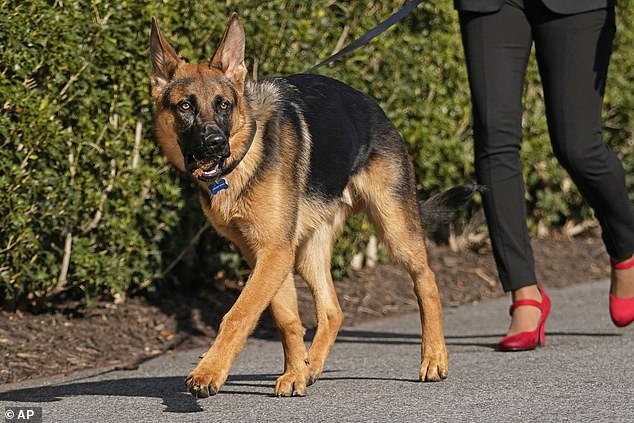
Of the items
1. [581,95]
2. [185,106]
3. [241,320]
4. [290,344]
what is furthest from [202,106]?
[581,95]

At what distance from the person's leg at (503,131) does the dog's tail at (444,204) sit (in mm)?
92

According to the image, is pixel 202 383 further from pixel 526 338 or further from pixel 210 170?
pixel 526 338

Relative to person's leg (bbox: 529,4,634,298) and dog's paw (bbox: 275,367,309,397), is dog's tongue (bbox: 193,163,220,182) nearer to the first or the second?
dog's paw (bbox: 275,367,309,397)

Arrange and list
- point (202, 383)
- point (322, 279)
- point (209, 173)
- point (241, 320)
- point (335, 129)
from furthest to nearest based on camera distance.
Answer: point (322, 279)
point (335, 129)
point (209, 173)
point (241, 320)
point (202, 383)

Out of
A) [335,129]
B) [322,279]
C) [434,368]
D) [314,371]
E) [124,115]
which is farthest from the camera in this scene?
[124,115]

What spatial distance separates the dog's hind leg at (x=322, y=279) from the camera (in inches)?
221

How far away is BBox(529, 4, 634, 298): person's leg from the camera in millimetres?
5848

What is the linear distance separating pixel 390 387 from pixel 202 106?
4.94 feet

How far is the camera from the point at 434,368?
520 cm

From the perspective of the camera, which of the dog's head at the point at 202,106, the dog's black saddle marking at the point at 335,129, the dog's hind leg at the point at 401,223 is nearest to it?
the dog's head at the point at 202,106

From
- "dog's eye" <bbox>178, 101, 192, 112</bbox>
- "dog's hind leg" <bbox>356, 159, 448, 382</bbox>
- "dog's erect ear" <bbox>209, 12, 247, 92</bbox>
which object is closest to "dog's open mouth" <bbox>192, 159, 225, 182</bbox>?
"dog's eye" <bbox>178, 101, 192, 112</bbox>

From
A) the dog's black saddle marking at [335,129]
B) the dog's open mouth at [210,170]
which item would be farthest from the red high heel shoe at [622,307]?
the dog's open mouth at [210,170]

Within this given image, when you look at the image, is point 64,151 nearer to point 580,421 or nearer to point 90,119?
point 90,119

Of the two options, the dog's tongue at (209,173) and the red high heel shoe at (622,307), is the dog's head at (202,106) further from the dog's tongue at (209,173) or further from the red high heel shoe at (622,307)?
the red high heel shoe at (622,307)
